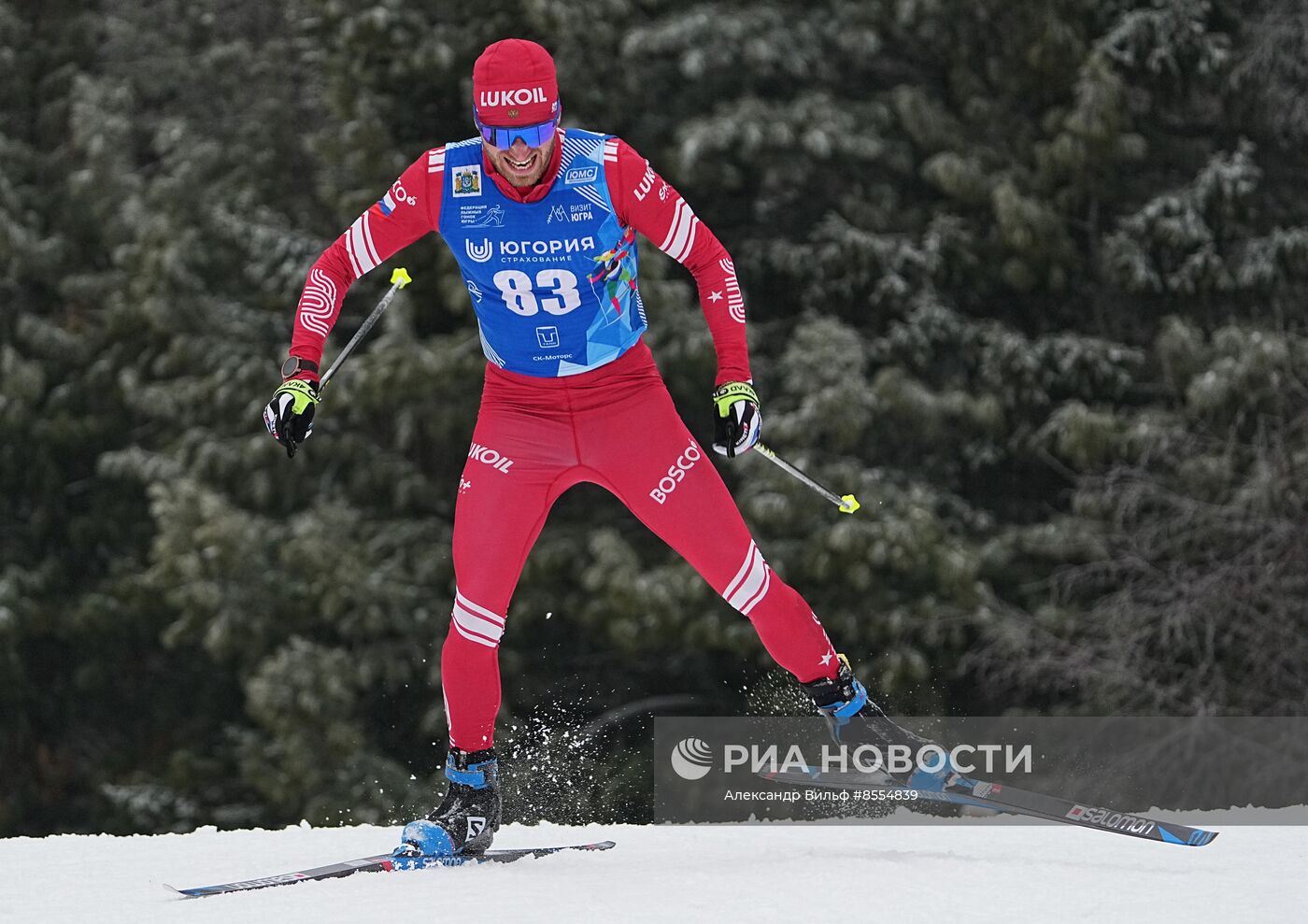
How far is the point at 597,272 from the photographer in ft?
14.2

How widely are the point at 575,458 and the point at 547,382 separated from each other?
20 centimetres

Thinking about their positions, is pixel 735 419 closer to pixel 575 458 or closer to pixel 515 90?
pixel 575 458

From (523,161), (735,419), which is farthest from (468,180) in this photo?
(735,419)

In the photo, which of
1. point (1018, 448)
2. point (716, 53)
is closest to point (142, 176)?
point (716, 53)

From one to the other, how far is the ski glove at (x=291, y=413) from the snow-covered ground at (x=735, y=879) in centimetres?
105

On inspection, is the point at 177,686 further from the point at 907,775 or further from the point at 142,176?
the point at 907,775

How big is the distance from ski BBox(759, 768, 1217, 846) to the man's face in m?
1.80

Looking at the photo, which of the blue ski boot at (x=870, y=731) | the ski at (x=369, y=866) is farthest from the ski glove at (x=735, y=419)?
the ski at (x=369, y=866)

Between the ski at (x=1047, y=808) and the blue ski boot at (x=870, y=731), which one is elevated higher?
the blue ski boot at (x=870, y=731)

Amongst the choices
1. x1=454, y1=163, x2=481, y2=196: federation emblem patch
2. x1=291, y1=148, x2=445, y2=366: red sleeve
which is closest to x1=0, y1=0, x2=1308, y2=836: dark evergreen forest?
x1=291, y1=148, x2=445, y2=366: red sleeve

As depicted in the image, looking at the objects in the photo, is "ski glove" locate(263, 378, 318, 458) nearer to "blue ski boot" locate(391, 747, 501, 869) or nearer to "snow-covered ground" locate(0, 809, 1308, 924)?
"blue ski boot" locate(391, 747, 501, 869)

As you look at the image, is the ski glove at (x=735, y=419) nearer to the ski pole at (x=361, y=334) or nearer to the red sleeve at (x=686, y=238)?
the red sleeve at (x=686, y=238)

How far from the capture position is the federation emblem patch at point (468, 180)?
14.1 feet

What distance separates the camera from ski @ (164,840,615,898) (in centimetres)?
407
